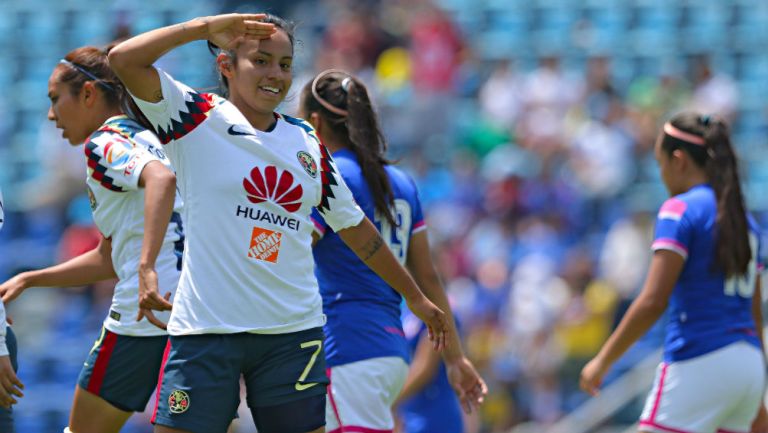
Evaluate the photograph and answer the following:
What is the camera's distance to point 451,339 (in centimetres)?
564

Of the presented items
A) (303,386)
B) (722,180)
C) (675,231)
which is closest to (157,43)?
(303,386)

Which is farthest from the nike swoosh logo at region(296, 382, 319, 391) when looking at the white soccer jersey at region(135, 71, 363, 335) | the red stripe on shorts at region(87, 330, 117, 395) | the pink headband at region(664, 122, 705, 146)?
the pink headband at region(664, 122, 705, 146)

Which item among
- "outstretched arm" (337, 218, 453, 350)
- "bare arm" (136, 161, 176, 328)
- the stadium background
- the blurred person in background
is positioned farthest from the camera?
the stadium background

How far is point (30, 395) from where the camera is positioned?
1210cm

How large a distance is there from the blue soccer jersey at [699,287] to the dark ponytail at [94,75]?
102 inches

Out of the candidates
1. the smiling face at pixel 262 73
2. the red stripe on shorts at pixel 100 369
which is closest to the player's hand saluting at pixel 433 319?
the smiling face at pixel 262 73

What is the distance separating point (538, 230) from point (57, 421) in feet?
16.1

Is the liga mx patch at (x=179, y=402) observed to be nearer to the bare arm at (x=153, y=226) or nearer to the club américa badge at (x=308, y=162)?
the bare arm at (x=153, y=226)

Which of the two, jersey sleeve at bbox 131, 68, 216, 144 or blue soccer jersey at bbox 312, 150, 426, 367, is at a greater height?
jersey sleeve at bbox 131, 68, 216, 144

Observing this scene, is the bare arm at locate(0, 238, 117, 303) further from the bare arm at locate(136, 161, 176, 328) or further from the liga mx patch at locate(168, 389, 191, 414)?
the liga mx patch at locate(168, 389, 191, 414)

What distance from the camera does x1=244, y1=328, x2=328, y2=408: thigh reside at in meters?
4.60

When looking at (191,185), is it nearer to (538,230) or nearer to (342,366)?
(342,366)

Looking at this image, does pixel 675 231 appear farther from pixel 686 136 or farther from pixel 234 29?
pixel 234 29

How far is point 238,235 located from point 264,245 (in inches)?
4.2
